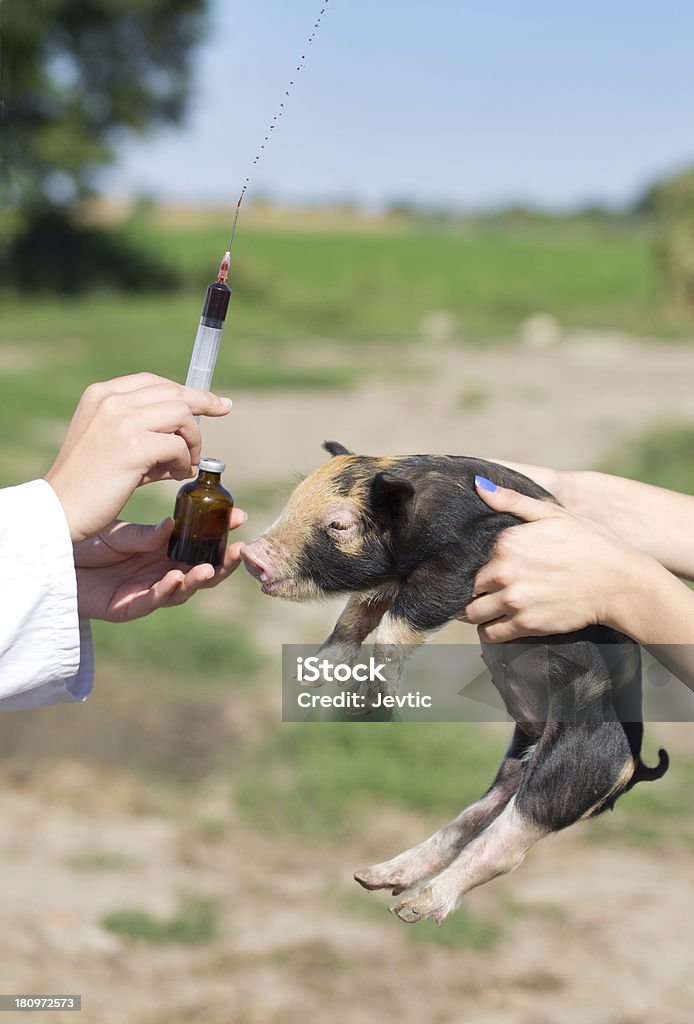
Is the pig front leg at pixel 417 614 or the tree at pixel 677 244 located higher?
the tree at pixel 677 244

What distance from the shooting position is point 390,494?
5.90 feet

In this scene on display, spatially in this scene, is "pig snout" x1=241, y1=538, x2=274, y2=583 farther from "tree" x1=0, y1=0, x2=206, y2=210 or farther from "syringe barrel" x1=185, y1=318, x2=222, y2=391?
"tree" x1=0, y1=0, x2=206, y2=210

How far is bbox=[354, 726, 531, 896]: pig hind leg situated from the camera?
183 cm

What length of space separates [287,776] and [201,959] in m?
1.21

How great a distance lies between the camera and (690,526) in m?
2.28

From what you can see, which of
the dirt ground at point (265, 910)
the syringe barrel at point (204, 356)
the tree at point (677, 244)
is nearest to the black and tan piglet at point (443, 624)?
the syringe barrel at point (204, 356)

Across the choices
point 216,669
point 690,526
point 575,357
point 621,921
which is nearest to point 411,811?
point 621,921

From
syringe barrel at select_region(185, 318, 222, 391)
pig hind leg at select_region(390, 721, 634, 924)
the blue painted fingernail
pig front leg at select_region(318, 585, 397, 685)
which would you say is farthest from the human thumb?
syringe barrel at select_region(185, 318, 222, 391)

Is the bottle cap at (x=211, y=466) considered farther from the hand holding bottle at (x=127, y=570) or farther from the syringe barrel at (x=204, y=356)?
the hand holding bottle at (x=127, y=570)

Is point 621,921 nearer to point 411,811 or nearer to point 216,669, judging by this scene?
point 411,811

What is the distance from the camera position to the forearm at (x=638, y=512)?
2.28m

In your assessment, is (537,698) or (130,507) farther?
(130,507)

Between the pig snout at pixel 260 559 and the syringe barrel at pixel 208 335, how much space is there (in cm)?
27

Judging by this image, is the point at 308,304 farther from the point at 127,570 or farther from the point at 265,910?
the point at 127,570
